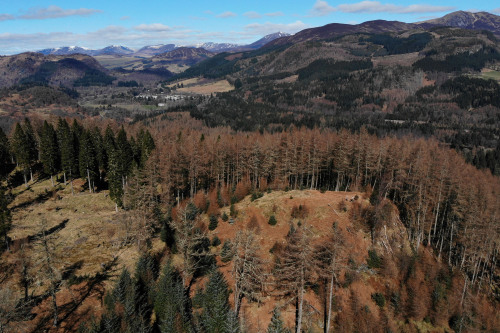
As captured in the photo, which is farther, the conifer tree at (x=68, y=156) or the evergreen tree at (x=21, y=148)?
the evergreen tree at (x=21, y=148)

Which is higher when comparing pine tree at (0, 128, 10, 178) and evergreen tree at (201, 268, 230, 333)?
pine tree at (0, 128, 10, 178)

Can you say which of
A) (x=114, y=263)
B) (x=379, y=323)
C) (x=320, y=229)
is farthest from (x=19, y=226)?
(x=379, y=323)

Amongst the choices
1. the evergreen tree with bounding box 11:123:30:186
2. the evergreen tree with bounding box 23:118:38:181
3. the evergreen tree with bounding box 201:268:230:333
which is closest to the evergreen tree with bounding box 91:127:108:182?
the evergreen tree with bounding box 11:123:30:186

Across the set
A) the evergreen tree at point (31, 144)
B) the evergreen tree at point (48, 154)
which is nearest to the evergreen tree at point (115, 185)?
the evergreen tree at point (48, 154)

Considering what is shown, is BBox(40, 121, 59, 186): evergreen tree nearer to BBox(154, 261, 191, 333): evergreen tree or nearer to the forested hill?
the forested hill

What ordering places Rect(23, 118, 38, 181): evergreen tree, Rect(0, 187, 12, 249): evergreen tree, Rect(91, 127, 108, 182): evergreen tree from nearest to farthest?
1. Rect(0, 187, 12, 249): evergreen tree
2. Rect(23, 118, 38, 181): evergreen tree
3. Rect(91, 127, 108, 182): evergreen tree

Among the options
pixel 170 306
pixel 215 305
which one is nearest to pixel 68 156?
pixel 170 306

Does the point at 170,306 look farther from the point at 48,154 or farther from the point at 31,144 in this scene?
the point at 31,144

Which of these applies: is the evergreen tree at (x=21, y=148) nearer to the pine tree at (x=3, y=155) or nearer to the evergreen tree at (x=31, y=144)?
the evergreen tree at (x=31, y=144)
